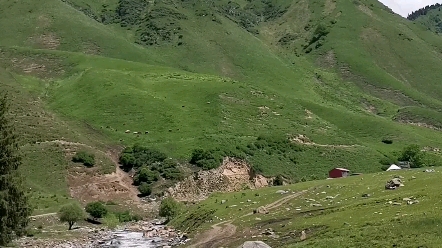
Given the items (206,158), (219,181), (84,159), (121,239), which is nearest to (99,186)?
(84,159)

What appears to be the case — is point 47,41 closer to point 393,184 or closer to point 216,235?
point 216,235

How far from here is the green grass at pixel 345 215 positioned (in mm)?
34156

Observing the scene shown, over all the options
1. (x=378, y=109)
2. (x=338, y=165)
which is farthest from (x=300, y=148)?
(x=378, y=109)

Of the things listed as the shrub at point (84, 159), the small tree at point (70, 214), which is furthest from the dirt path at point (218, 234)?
the shrub at point (84, 159)

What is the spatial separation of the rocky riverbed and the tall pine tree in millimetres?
12567

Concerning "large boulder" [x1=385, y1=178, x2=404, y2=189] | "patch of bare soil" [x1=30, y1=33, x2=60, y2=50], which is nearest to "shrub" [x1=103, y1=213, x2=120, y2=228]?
"large boulder" [x1=385, y1=178, x2=404, y2=189]

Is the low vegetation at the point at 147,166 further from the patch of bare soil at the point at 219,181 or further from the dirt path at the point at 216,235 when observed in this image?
the dirt path at the point at 216,235

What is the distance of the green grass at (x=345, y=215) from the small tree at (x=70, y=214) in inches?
456

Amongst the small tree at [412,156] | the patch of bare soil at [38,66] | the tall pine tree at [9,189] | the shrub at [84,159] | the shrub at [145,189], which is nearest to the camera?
the tall pine tree at [9,189]

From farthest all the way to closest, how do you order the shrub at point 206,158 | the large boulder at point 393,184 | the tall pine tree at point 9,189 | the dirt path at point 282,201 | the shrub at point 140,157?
the shrub at point 140,157, the shrub at point 206,158, the dirt path at point 282,201, the large boulder at point 393,184, the tall pine tree at point 9,189

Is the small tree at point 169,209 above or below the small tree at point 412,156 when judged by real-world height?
below

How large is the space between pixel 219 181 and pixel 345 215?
54.5m

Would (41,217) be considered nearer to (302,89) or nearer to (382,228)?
(382,228)

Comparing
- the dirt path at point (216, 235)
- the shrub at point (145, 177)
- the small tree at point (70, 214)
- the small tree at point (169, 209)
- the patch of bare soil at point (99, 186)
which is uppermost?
the dirt path at point (216, 235)
